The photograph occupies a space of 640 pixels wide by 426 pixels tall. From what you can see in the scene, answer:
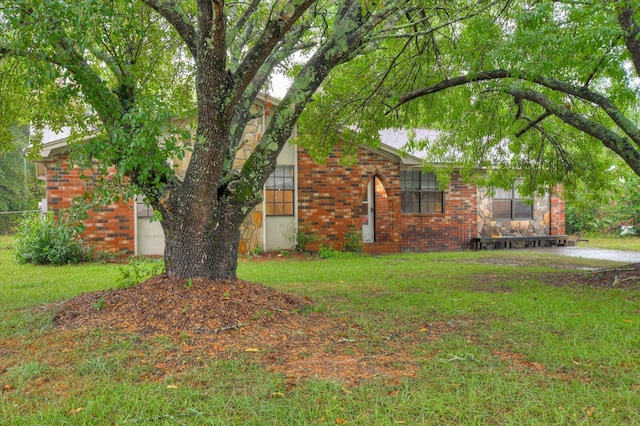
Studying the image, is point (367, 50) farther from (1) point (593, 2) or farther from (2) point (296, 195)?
(2) point (296, 195)

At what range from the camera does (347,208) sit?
50.8 feet

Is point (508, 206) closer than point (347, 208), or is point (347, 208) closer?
point (347, 208)

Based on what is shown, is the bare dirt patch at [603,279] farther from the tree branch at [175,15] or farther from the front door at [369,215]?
the front door at [369,215]

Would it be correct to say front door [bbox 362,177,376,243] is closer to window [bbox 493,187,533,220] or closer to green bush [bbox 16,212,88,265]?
window [bbox 493,187,533,220]

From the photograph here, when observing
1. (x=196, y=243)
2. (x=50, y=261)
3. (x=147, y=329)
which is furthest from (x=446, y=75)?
(x=50, y=261)

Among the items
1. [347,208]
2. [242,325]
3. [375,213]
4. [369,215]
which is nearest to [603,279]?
[242,325]

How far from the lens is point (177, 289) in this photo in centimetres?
583

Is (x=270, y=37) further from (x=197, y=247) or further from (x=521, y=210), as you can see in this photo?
(x=521, y=210)

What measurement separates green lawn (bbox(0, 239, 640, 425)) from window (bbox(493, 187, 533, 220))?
11.5 m

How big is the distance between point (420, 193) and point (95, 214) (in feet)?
34.2

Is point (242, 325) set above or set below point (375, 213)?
below

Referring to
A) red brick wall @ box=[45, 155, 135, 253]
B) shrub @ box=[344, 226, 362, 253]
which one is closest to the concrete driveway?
shrub @ box=[344, 226, 362, 253]

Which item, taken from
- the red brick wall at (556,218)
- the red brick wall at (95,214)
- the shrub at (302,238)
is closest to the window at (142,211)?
the red brick wall at (95,214)

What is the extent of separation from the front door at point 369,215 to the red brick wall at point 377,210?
351mm
